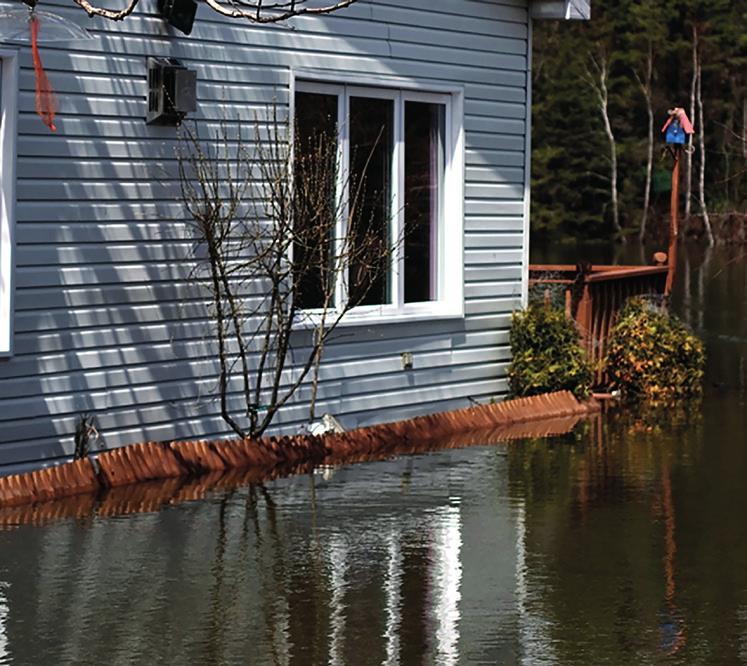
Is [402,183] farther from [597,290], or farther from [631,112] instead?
[631,112]

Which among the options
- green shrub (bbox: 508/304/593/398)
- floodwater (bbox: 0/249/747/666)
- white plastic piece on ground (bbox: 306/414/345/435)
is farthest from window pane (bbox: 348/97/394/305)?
floodwater (bbox: 0/249/747/666)

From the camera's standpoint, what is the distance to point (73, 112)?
9.71m

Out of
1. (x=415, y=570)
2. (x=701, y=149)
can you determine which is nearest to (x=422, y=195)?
(x=415, y=570)

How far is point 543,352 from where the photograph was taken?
43.0ft

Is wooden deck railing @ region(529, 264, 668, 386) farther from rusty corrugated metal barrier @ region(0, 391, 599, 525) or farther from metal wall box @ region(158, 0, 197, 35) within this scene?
metal wall box @ region(158, 0, 197, 35)

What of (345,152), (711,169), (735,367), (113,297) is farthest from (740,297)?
(711,169)

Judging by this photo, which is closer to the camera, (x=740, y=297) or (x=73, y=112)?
(x=73, y=112)

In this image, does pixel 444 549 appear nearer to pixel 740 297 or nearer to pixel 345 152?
pixel 345 152

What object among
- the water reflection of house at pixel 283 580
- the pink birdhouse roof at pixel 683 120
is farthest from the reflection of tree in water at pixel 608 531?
the pink birdhouse roof at pixel 683 120

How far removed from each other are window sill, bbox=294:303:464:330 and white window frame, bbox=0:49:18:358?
8.05ft

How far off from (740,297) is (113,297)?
Answer: 19.3 meters

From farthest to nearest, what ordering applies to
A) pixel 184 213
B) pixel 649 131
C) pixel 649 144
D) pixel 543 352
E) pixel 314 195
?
pixel 649 131
pixel 649 144
pixel 543 352
pixel 314 195
pixel 184 213

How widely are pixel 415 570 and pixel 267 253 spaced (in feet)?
10.7

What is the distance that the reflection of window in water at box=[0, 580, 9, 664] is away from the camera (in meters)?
6.18
